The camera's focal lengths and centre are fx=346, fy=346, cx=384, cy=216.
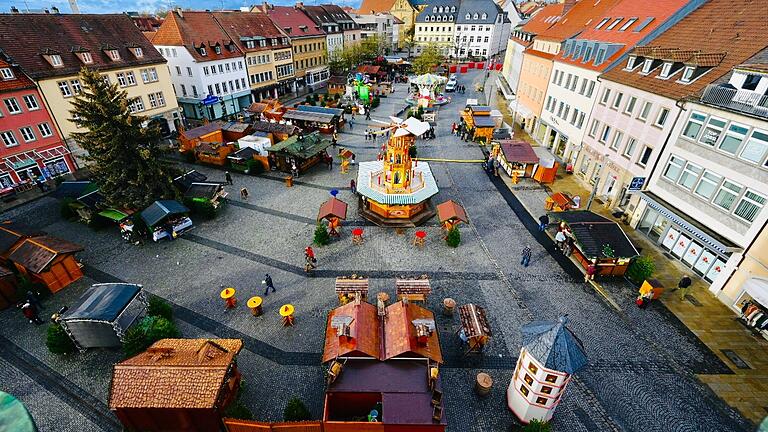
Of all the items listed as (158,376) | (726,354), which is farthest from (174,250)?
(726,354)

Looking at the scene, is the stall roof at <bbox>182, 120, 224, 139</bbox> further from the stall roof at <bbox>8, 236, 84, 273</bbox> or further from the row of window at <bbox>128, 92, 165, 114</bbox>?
the stall roof at <bbox>8, 236, 84, 273</bbox>

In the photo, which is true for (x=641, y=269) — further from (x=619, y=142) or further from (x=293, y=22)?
(x=293, y=22)

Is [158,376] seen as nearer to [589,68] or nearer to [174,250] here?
[174,250]

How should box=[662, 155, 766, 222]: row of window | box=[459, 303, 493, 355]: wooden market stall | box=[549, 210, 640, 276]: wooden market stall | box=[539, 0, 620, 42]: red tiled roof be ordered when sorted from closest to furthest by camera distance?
box=[459, 303, 493, 355]: wooden market stall, box=[662, 155, 766, 222]: row of window, box=[549, 210, 640, 276]: wooden market stall, box=[539, 0, 620, 42]: red tiled roof

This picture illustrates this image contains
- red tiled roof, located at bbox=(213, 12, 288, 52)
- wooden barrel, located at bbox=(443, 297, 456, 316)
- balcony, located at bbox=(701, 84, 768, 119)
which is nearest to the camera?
balcony, located at bbox=(701, 84, 768, 119)

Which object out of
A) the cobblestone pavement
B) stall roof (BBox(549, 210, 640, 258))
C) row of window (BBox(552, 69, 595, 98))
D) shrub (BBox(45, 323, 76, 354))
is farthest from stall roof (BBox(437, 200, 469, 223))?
shrub (BBox(45, 323, 76, 354))

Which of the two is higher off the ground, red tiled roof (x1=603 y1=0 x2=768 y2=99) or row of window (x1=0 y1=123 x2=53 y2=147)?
red tiled roof (x1=603 y1=0 x2=768 y2=99)
